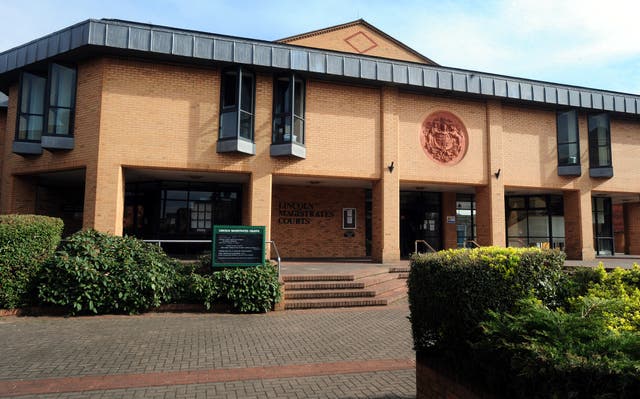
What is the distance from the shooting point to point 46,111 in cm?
1248

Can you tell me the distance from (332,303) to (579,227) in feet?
43.8

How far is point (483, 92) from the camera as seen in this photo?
594 inches

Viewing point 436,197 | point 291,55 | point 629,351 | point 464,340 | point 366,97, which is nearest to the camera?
point 629,351

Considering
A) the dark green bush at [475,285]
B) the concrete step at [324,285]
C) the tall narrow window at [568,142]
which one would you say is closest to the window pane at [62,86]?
the concrete step at [324,285]

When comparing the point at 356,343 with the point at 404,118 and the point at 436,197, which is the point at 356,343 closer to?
the point at 404,118

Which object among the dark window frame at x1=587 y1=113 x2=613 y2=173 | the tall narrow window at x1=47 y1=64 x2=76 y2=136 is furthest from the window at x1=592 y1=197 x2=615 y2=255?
the tall narrow window at x1=47 y1=64 x2=76 y2=136

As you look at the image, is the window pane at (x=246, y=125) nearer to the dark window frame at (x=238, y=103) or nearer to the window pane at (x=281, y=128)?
the dark window frame at (x=238, y=103)

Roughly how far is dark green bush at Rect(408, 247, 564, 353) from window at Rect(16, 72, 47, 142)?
14490mm

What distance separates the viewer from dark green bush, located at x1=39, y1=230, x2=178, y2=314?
7.98 meters

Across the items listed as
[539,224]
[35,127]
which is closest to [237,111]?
[35,127]

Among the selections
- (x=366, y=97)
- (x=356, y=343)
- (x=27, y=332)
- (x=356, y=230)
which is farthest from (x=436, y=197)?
(x=27, y=332)

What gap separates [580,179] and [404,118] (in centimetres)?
875

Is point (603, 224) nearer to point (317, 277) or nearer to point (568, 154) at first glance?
point (568, 154)

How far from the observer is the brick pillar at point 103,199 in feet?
38.3
